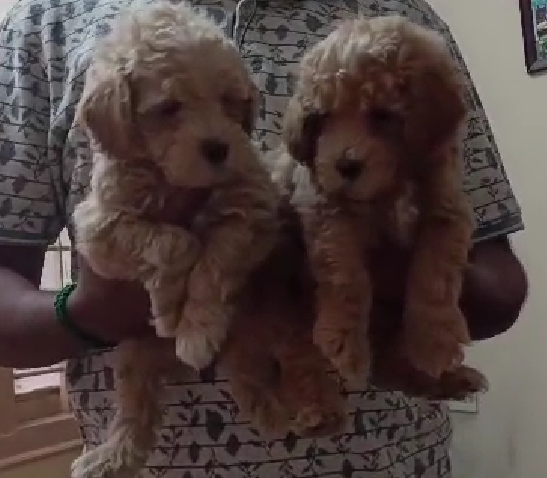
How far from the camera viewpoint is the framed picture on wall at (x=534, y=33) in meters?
2.08

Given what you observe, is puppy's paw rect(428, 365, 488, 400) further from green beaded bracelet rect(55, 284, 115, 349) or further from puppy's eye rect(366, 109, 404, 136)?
green beaded bracelet rect(55, 284, 115, 349)

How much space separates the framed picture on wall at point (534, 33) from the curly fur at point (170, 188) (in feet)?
3.94

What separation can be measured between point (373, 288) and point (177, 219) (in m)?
0.23

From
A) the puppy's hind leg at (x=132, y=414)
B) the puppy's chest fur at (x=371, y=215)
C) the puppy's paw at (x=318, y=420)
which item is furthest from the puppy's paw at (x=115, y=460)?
the puppy's chest fur at (x=371, y=215)

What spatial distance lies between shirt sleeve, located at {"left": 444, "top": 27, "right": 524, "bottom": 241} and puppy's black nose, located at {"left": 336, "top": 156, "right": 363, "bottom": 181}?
0.35 m

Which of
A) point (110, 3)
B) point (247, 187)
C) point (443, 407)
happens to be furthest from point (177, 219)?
point (443, 407)

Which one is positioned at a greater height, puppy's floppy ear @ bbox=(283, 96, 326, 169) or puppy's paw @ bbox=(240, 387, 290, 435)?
puppy's floppy ear @ bbox=(283, 96, 326, 169)

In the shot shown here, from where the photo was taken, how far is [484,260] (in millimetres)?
1251

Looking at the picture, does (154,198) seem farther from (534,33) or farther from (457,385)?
(534,33)

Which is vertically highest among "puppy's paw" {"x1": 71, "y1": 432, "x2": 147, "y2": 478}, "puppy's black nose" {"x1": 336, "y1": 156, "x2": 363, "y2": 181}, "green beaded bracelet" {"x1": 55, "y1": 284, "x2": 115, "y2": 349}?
"puppy's black nose" {"x1": 336, "y1": 156, "x2": 363, "y2": 181}

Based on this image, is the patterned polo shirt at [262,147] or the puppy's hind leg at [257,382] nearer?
the puppy's hind leg at [257,382]

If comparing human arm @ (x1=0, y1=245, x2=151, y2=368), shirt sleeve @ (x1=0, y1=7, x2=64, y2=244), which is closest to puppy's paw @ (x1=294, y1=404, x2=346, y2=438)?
human arm @ (x1=0, y1=245, x2=151, y2=368)

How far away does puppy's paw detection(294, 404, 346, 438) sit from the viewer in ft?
3.16

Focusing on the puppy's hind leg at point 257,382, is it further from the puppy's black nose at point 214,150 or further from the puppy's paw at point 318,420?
the puppy's black nose at point 214,150
